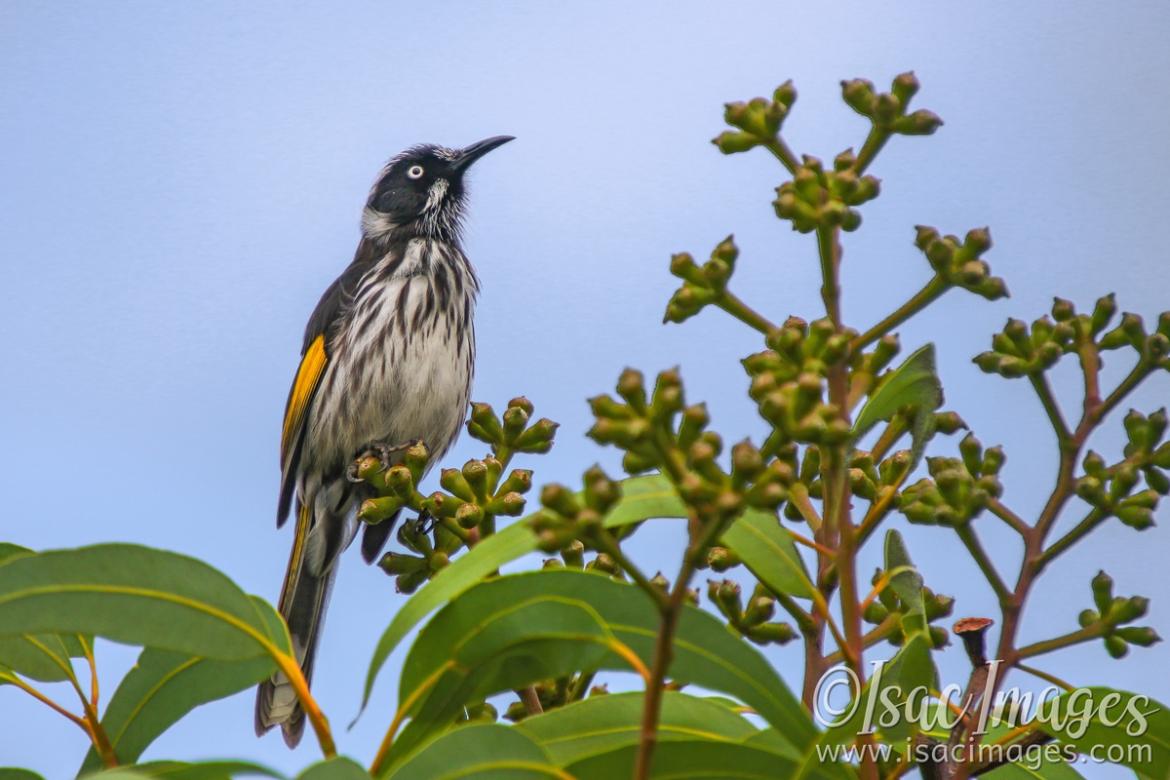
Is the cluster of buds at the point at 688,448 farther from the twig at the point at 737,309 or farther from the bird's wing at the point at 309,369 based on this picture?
the bird's wing at the point at 309,369

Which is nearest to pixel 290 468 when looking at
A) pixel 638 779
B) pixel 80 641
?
pixel 80 641

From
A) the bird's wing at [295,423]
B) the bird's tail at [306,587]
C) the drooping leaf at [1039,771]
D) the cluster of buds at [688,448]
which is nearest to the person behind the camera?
the cluster of buds at [688,448]

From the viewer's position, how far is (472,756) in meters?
1.47

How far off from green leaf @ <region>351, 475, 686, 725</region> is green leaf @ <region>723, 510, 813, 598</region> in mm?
108

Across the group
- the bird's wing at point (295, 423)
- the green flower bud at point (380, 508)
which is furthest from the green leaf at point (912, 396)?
the bird's wing at point (295, 423)

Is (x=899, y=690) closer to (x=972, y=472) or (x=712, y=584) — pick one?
(x=972, y=472)

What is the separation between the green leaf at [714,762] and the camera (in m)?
1.59

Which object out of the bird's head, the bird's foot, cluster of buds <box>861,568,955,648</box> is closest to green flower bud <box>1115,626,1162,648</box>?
cluster of buds <box>861,568,955,648</box>

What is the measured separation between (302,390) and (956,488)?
418 cm

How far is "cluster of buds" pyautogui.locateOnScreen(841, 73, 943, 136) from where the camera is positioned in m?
1.87

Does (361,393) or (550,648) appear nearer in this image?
(550,648)

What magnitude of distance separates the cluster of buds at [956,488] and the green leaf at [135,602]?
86 cm

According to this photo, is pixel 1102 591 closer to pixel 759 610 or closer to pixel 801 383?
pixel 759 610

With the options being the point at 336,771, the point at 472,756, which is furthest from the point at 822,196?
the point at 336,771
